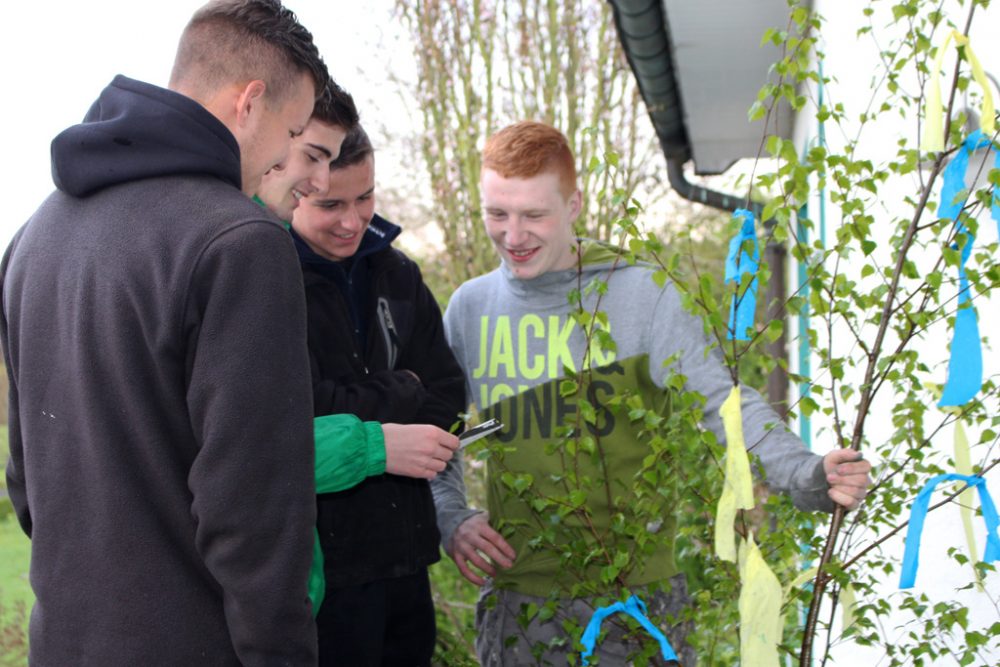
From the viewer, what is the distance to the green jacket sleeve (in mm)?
1864

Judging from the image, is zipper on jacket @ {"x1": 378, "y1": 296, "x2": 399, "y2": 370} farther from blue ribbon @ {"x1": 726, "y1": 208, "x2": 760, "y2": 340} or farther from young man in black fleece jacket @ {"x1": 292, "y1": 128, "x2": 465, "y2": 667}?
blue ribbon @ {"x1": 726, "y1": 208, "x2": 760, "y2": 340}

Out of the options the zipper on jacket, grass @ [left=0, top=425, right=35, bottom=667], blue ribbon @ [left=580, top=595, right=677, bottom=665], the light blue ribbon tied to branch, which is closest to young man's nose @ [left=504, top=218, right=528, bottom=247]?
the zipper on jacket

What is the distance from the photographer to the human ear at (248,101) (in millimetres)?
1644

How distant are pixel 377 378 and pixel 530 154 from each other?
0.67 meters

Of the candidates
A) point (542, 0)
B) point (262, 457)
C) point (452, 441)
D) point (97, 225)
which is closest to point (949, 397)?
point (452, 441)

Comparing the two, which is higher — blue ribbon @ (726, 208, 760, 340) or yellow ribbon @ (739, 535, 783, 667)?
blue ribbon @ (726, 208, 760, 340)

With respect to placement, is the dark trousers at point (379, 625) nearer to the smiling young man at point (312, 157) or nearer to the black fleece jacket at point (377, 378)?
the black fleece jacket at point (377, 378)

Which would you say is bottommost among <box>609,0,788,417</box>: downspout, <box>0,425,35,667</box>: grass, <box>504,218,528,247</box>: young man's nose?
<box>0,425,35,667</box>: grass

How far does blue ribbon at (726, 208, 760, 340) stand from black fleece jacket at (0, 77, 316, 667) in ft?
2.49

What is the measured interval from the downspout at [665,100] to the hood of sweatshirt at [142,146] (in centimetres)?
93

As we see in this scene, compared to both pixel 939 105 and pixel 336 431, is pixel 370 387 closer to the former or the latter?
pixel 336 431

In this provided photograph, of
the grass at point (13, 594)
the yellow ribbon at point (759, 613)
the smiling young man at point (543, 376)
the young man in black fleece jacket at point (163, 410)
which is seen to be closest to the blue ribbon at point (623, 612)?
the smiling young man at point (543, 376)

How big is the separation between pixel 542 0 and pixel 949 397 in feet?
18.5

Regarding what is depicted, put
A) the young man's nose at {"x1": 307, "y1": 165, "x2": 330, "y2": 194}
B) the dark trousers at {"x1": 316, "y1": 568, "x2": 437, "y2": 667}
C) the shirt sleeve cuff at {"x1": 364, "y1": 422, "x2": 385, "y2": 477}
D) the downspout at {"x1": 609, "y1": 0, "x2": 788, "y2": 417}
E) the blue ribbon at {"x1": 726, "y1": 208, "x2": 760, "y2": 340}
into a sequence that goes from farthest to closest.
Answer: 1. the downspout at {"x1": 609, "y1": 0, "x2": 788, "y2": 417}
2. the dark trousers at {"x1": 316, "y1": 568, "x2": 437, "y2": 667}
3. the young man's nose at {"x1": 307, "y1": 165, "x2": 330, "y2": 194}
4. the shirt sleeve cuff at {"x1": 364, "y1": 422, "x2": 385, "y2": 477}
5. the blue ribbon at {"x1": 726, "y1": 208, "x2": 760, "y2": 340}
